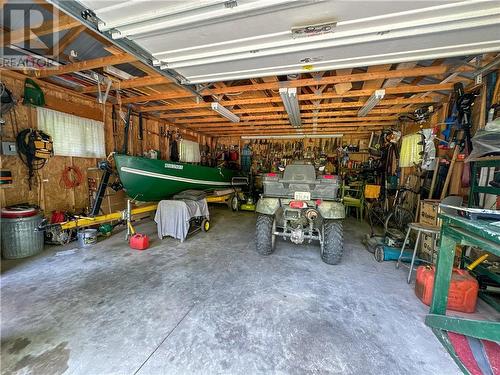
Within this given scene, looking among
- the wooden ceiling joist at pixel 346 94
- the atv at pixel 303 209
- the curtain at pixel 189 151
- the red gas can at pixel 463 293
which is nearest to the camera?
the red gas can at pixel 463 293

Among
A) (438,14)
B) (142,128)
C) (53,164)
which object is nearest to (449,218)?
(438,14)

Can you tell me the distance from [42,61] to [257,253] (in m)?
4.54

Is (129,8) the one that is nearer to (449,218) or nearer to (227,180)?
(449,218)

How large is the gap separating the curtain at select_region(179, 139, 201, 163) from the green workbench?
6773mm

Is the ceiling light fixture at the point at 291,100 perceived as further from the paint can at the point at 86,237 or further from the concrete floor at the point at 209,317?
the paint can at the point at 86,237

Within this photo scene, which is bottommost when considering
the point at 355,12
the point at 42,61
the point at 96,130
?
the point at 96,130

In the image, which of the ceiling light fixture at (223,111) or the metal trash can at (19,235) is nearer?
the metal trash can at (19,235)

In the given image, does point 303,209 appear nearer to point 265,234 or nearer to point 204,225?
point 265,234

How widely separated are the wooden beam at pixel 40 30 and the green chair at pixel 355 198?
6.47m

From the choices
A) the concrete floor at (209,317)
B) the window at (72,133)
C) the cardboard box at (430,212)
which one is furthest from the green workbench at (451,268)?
the window at (72,133)

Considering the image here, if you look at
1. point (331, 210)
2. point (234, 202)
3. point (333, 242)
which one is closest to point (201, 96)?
point (331, 210)

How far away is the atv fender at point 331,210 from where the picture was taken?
9.98ft

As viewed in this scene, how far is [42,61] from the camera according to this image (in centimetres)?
297

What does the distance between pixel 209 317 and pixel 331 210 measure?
87.5 inches
